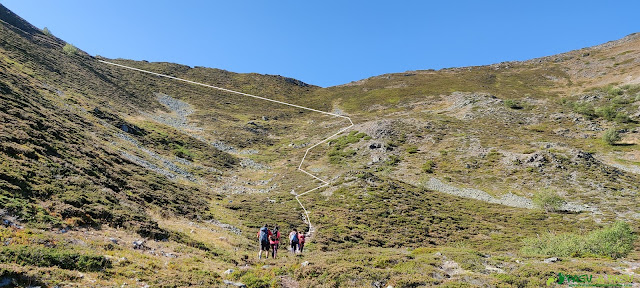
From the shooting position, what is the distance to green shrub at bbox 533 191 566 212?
39594mm

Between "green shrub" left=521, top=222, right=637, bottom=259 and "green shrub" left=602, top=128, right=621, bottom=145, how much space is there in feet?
164

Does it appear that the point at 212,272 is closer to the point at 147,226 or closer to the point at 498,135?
the point at 147,226

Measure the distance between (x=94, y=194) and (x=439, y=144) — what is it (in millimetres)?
61461

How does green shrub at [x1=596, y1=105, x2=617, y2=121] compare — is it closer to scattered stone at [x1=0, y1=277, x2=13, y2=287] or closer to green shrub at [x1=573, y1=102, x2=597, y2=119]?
green shrub at [x1=573, y1=102, x2=597, y2=119]

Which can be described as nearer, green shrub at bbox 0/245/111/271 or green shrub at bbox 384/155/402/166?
green shrub at bbox 0/245/111/271

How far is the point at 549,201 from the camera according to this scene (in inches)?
1566

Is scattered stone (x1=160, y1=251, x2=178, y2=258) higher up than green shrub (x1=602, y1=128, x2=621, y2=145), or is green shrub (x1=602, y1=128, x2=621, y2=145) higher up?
green shrub (x1=602, y1=128, x2=621, y2=145)

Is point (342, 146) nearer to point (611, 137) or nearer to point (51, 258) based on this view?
point (611, 137)

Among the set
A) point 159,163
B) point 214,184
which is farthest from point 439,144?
point 159,163

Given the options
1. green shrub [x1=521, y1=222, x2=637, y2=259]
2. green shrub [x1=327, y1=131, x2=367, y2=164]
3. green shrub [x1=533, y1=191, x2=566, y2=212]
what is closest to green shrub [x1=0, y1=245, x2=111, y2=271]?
green shrub [x1=521, y1=222, x2=637, y2=259]

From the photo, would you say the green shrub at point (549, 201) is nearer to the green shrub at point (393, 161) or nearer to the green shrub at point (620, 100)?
the green shrub at point (393, 161)

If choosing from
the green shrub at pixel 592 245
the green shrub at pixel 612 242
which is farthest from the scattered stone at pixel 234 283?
the green shrub at pixel 612 242

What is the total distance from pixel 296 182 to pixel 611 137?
64081 millimetres

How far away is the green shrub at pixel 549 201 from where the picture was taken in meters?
39.6
